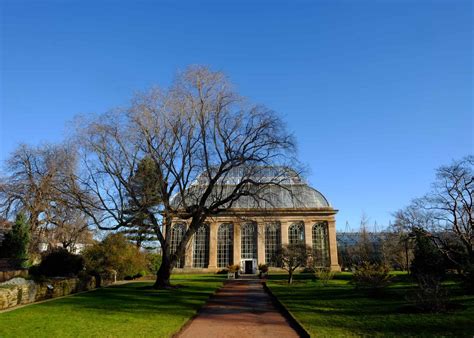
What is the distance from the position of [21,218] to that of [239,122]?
21.7m

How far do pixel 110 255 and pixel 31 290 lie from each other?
13.6 meters

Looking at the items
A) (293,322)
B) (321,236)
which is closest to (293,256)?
(293,322)

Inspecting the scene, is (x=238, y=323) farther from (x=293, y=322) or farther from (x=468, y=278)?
(x=468, y=278)

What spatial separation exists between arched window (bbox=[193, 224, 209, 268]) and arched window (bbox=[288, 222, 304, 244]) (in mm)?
12958

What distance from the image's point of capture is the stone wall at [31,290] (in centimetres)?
1363

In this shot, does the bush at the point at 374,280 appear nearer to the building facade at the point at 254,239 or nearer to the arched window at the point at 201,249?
the building facade at the point at 254,239

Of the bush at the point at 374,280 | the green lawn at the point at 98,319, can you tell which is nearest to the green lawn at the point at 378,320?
the bush at the point at 374,280

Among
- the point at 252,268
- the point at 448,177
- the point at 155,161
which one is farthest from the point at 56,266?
the point at 252,268

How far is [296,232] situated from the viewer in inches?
2083

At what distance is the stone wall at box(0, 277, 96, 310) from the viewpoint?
13633mm

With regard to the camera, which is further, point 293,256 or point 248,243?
point 248,243

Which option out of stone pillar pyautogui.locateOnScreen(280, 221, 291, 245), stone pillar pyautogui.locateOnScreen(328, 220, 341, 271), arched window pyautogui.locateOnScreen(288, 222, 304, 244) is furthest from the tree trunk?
stone pillar pyautogui.locateOnScreen(328, 220, 341, 271)

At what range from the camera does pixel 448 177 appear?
26172 millimetres

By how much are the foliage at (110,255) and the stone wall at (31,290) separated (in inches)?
276
